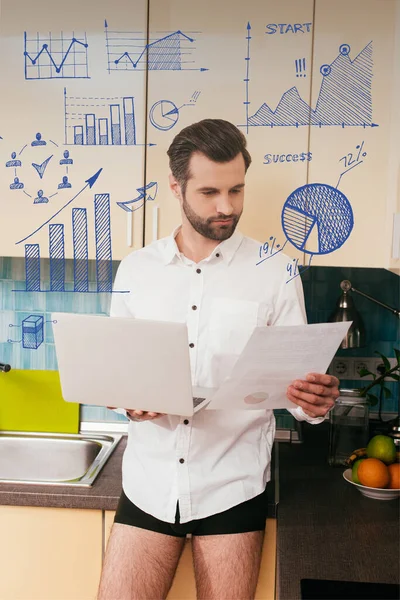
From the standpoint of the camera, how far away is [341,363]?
6.86 ft

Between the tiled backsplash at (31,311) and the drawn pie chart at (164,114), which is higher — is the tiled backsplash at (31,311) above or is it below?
below

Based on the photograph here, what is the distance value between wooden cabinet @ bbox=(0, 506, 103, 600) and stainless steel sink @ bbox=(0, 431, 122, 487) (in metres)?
0.40

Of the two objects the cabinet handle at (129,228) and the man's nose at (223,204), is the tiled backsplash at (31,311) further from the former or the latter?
the man's nose at (223,204)

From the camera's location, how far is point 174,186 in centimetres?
173

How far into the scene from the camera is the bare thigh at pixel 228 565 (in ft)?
4.80

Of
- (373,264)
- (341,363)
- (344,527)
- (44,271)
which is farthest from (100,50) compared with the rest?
(344,527)

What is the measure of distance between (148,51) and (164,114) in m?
0.17

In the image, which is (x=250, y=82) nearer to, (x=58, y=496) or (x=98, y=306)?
(x=98, y=306)

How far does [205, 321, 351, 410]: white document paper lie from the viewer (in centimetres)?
128

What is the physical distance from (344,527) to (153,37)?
131 cm

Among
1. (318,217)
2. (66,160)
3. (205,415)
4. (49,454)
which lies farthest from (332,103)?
(49,454)

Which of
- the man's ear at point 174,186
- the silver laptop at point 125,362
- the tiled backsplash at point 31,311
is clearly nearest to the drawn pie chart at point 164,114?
the man's ear at point 174,186

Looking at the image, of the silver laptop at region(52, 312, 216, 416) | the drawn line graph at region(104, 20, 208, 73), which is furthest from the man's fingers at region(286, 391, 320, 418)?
the drawn line graph at region(104, 20, 208, 73)

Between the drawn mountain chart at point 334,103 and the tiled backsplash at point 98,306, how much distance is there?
0.53 metres
